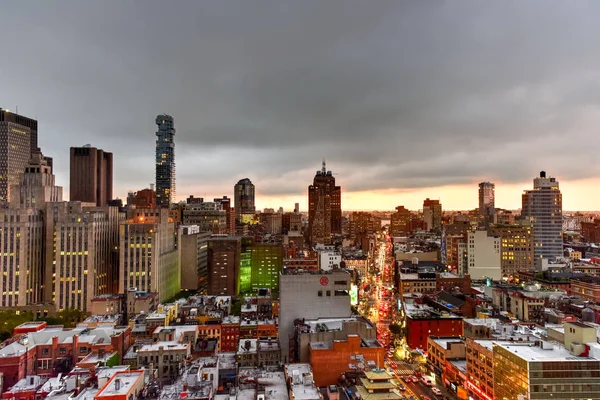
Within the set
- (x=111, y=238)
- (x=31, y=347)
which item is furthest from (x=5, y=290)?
(x=31, y=347)

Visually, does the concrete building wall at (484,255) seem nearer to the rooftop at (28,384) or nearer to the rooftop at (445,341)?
the rooftop at (445,341)

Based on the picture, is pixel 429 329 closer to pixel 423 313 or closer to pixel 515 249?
pixel 423 313

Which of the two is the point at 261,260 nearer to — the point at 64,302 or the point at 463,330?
the point at 64,302

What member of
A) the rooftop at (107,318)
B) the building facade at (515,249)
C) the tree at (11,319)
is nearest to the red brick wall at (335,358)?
the rooftop at (107,318)

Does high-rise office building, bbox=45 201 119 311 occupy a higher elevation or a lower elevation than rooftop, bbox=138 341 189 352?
higher

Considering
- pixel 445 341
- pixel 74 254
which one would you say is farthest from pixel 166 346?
pixel 74 254

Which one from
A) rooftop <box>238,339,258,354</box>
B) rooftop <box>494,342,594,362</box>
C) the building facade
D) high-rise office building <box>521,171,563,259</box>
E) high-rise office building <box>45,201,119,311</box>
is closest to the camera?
rooftop <box>494,342,594,362</box>

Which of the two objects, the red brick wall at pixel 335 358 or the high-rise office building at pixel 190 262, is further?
the high-rise office building at pixel 190 262

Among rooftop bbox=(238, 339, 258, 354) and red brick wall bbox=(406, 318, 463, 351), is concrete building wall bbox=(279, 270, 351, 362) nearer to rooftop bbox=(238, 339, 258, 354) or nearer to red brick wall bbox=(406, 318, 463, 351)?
rooftop bbox=(238, 339, 258, 354)

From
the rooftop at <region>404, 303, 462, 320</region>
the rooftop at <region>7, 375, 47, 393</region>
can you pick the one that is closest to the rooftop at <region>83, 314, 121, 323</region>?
the rooftop at <region>7, 375, 47, 393</region>

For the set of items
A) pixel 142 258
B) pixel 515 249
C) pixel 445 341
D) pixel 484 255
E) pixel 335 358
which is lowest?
pixel 445 341
